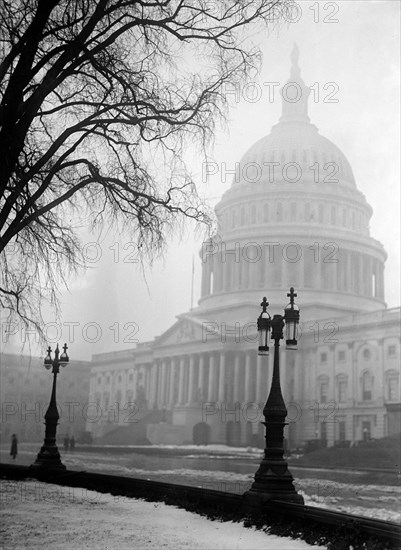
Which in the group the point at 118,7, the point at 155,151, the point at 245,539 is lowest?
the point at 245,539

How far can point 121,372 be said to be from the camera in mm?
121000

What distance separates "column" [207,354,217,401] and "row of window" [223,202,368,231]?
23.2m

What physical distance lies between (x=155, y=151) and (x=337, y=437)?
218 ft

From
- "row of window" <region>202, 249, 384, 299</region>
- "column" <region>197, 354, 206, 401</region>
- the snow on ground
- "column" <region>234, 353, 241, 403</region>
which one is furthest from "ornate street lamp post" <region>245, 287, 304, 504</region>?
"row of window" <region>202, 249, 384, 299</region>

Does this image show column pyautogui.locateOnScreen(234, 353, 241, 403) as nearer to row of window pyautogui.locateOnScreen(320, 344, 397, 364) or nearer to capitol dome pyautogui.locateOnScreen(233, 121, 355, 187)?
row of window pyautogui.locateOnScreen(320, 344, 397, 364)

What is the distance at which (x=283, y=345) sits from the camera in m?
82.0

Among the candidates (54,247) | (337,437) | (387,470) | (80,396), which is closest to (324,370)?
(337,437)

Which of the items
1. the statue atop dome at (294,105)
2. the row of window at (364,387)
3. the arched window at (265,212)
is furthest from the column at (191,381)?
the statue atop dome at (294,105)

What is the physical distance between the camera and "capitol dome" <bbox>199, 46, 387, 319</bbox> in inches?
3986

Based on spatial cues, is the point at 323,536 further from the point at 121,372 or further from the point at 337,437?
the point at 121,372

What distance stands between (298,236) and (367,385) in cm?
3007

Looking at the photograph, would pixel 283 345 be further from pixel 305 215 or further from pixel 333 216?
pixel 333 216

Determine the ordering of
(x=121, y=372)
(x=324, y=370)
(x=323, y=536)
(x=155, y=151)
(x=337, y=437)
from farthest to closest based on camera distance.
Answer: (x=121, y=372), (x=324, y=370), (x=337, y=437), (x=155, y=151), (x=323, y=536)

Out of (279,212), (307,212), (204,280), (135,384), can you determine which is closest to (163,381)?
(135,384)
